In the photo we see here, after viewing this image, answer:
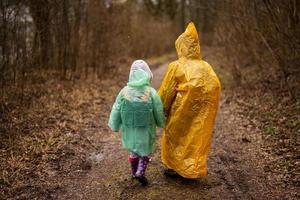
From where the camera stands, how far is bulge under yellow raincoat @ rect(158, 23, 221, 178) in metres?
5.15

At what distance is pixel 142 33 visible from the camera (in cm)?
2161

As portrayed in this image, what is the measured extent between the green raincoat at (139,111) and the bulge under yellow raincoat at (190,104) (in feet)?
0.77

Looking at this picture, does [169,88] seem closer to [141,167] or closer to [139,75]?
[139,75]

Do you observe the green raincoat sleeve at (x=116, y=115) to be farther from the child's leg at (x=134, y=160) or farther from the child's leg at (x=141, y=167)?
the child's leg at (x=141, y=167)

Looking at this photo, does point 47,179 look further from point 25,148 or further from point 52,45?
point 52,45

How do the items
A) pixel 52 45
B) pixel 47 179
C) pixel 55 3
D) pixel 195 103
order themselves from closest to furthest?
1. pixel 195 103
2. pixel 47 179
3. pixel 55 3
4. pixel 52 45

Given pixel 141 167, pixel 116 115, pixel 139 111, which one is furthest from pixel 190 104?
pixel 141 167

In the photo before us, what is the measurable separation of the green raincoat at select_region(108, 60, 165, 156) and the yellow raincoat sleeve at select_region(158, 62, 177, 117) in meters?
0.18

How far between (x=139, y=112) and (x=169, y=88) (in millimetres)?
519

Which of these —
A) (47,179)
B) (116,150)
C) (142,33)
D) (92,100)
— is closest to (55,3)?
(92,100)

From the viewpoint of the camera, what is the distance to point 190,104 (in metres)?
5.18

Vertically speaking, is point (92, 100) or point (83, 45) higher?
point (83, 45)

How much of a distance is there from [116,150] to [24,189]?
214 cm

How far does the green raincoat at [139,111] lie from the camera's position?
16.9 feet
